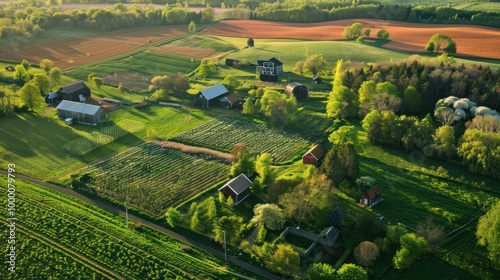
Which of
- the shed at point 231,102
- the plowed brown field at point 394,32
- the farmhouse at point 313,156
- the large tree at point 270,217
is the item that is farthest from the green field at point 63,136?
the plowed brown field at point 394,32

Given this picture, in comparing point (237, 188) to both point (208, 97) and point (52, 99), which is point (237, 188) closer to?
point (208, 97)

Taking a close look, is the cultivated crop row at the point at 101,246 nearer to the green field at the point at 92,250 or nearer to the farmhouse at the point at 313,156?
the green field at the point at 92,250

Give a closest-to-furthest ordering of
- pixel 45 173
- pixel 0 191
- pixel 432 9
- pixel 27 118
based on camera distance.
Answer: pixel 0 191 → pixel 45 173 → pixel 27 118 → pixel 432 9

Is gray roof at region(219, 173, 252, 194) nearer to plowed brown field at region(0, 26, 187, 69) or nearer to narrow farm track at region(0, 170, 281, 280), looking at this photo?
narrow farm track at region(0, 170, 281, 280)

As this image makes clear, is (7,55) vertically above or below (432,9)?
below

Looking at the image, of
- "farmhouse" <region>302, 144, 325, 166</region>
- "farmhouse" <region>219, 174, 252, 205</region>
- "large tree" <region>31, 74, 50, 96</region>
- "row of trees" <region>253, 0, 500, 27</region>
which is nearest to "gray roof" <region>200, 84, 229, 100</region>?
"farmhouse" <region>302, 144, 325, 166</region>

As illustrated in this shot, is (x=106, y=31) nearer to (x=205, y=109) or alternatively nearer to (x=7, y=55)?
(x=7, y=55)

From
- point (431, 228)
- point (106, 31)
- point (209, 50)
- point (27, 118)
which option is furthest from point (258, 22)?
point (431, 228)
